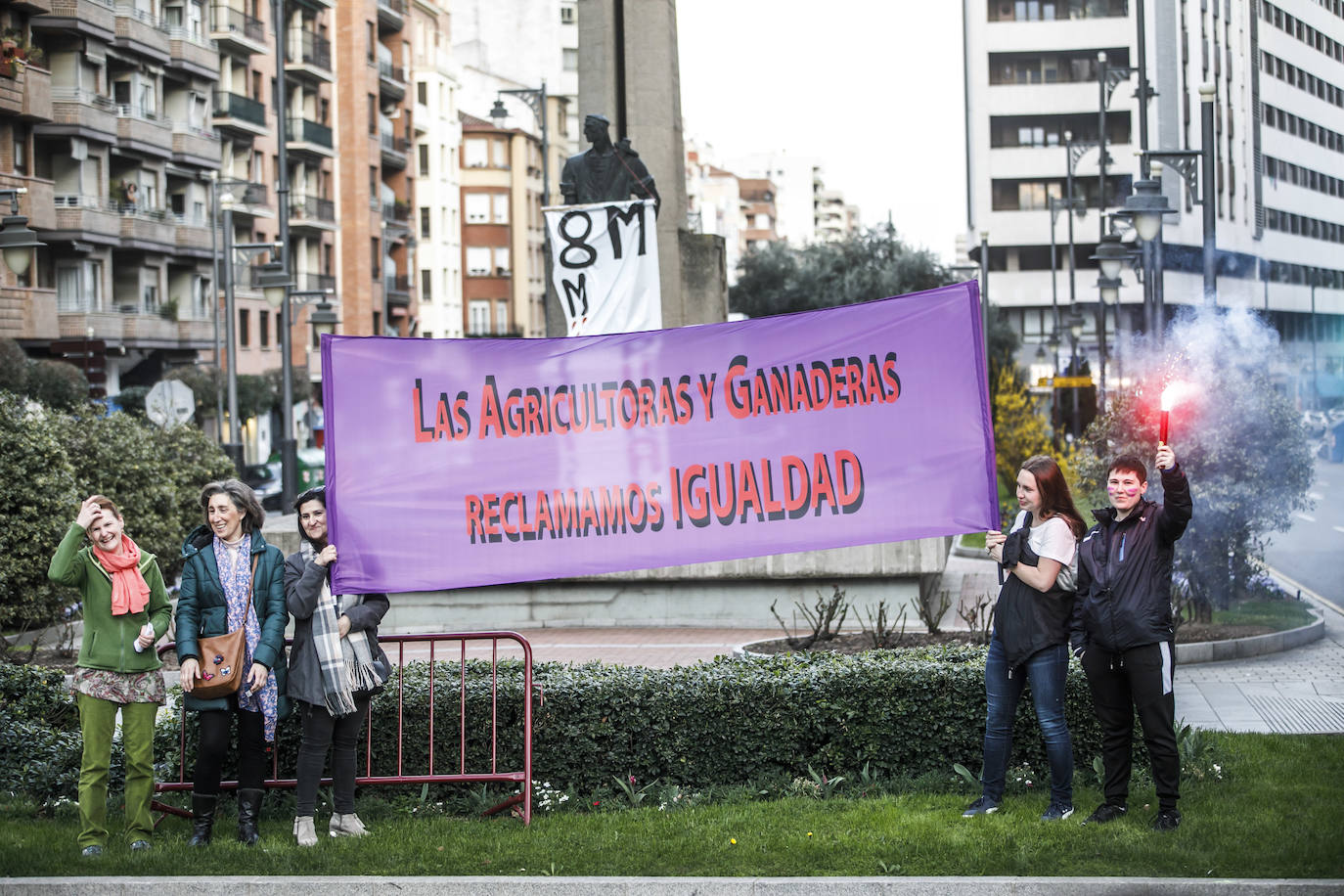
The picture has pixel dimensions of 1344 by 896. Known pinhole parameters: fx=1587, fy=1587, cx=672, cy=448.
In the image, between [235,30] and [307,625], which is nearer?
[307,625]

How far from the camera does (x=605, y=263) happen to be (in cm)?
1603

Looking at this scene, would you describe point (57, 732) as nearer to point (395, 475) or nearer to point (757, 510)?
point (395, 475)

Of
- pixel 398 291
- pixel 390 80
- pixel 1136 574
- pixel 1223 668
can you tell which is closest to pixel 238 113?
pixel 390 80

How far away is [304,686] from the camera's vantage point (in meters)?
7.30

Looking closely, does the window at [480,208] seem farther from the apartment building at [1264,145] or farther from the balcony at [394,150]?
the apartment building at [1264,145]

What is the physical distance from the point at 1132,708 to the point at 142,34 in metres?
54.1

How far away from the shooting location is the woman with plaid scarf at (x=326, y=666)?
24.0 feet

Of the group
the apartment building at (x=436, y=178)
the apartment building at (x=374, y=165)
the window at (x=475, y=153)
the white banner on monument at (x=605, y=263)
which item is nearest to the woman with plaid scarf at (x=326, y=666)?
the white banner on monument at (x=605, y=263)

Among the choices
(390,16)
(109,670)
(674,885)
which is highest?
(390,16)

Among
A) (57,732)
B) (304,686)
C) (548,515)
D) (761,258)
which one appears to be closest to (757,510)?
(548,515)

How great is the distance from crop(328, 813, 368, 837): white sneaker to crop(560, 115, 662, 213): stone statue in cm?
968

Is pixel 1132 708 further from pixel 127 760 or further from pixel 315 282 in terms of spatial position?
pixel 315 282

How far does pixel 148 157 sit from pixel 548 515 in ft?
174

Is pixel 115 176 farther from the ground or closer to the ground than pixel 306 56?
closer to the ground
